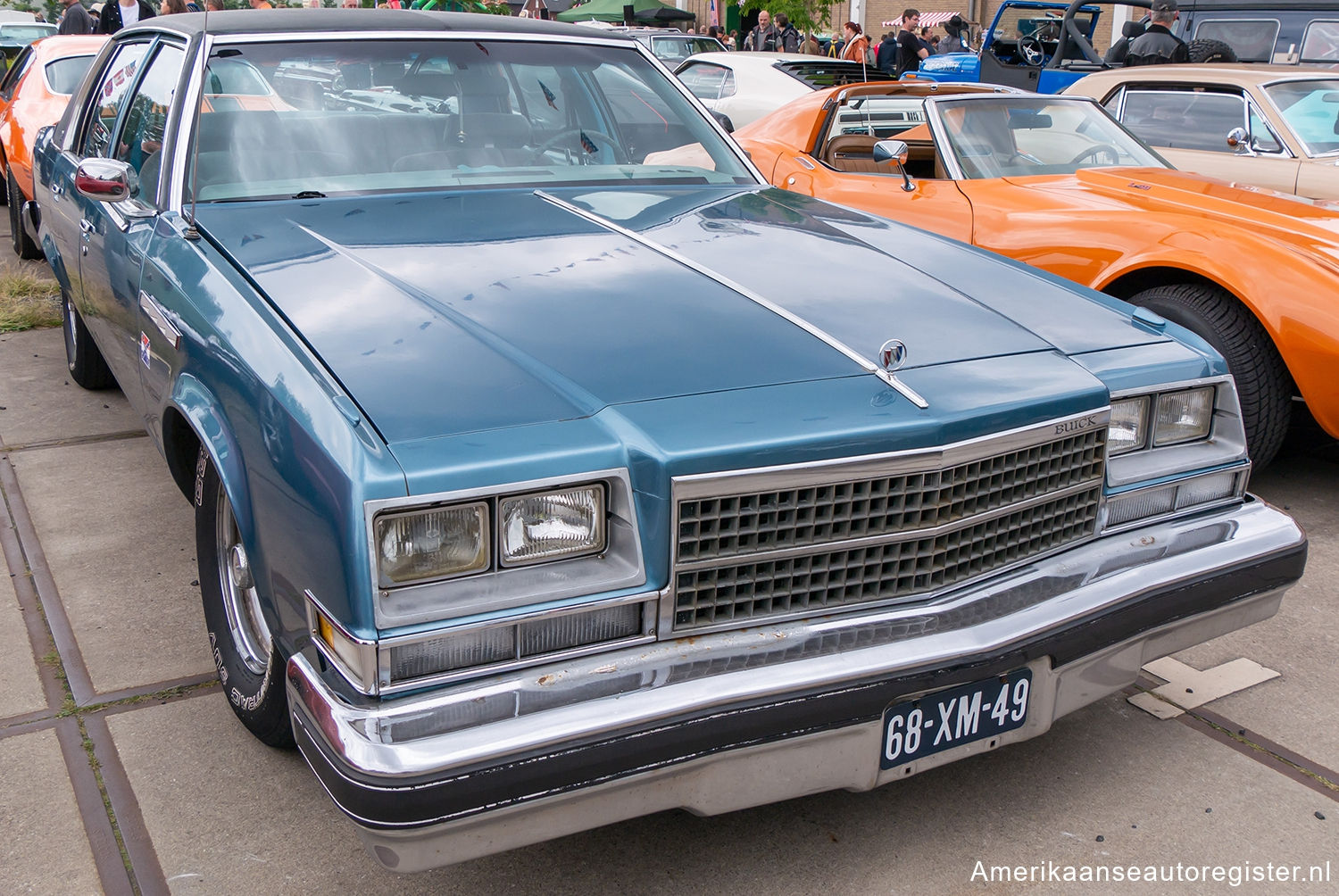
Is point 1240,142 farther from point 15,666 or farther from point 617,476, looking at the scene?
point 15,666

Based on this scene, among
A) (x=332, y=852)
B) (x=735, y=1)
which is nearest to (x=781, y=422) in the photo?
(x=332, y=852)

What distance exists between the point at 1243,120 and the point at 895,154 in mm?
3162

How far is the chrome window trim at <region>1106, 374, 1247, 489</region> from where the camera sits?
2.49 metres

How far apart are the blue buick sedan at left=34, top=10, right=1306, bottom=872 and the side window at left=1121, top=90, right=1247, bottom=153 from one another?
14.7 feet

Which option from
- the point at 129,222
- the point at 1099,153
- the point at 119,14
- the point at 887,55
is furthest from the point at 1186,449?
the point at 887,55

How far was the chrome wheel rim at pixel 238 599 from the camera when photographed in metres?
2.60

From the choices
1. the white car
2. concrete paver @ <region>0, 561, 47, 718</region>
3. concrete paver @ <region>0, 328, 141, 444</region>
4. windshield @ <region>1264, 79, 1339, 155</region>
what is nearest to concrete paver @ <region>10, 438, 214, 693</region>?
concrete paver @ <region>0, 561, 47, 718</region>

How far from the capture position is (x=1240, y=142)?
632cm

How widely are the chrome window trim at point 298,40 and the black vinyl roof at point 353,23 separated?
0.06ft

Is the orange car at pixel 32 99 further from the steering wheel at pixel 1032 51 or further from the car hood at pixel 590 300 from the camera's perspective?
the steering wheel at pixel 1032 51

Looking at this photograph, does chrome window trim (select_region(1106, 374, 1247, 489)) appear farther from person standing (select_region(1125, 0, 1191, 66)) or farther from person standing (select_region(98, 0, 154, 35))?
person standing (select_region(98, 0, 154, 35))

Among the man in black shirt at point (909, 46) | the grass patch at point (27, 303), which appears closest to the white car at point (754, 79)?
the man in black shirt at point (909, 46)

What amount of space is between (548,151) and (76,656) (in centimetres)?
193

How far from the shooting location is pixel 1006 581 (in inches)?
88.8
